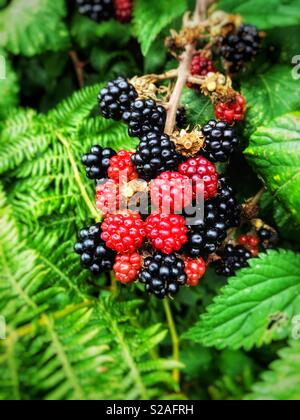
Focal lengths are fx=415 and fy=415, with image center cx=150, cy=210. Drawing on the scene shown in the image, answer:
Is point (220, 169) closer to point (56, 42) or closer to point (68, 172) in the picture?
point (68, 172)

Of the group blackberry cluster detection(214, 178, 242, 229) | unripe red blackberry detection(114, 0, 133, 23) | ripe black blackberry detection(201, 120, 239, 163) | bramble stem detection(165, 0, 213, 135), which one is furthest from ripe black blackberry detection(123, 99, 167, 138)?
unripe red blackberry detection(114, 0, 133, 23)

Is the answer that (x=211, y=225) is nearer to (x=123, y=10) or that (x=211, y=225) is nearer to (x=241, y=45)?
(x=241, y=45)

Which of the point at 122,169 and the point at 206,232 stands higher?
the point at 122,169

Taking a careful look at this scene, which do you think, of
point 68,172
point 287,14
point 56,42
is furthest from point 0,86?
point 287,14

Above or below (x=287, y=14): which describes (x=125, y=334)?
below

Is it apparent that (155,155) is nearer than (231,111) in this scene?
Yes

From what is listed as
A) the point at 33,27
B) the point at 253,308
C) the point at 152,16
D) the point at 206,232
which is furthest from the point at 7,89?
the point at 253,308

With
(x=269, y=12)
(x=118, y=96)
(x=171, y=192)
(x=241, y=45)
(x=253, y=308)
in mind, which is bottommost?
(x=253, y=308)

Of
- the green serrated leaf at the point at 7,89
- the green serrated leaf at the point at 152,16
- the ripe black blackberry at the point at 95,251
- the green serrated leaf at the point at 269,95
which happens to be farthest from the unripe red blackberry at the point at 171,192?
the green serrated leaf at the point at 7,89
